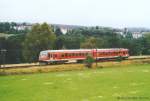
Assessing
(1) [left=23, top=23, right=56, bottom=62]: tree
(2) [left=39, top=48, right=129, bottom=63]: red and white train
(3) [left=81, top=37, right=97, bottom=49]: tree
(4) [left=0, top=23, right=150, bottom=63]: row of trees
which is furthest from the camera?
(3) [left=81, top=37, right=97, bottom=49]: tree

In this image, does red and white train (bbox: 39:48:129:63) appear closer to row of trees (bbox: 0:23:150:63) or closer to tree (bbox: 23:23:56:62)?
row of trees (bbox: 0:23:150:63)

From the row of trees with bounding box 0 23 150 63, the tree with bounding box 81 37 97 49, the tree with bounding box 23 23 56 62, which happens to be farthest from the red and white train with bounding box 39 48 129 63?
the tree with bounding box 81 37 97 49

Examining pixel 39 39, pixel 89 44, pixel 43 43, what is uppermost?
pixel 39 39

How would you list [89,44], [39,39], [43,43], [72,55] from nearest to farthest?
[72,55]
[39,39]
[43,43]
[89,44]

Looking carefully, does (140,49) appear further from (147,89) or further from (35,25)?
(147,89)

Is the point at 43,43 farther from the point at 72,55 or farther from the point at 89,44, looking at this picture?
the point at 89,44

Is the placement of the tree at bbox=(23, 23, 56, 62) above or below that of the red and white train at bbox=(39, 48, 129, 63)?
above

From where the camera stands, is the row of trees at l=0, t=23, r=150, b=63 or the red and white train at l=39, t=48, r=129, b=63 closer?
the red and white train at l=39, t=48, r=129, b=63

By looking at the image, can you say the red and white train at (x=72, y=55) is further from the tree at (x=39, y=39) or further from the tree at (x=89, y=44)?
the tree at (x=89, y=44)

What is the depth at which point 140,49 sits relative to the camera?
2938 inches

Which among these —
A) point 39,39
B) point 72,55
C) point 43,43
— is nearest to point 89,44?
point 43,43

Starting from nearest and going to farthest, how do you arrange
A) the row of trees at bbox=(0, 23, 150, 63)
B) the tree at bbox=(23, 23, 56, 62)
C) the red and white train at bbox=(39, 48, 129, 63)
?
the red and white train at bbox=(39, 48, 129, 63) → the row of trees at bbox=(0, 23, 150, 63) → the tree at bbox=(23, 23, 56, 62)

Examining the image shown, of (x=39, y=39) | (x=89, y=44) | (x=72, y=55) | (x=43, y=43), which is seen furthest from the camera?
(x=89, y=44)

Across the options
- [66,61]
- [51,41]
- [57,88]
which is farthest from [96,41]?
[57,88]
